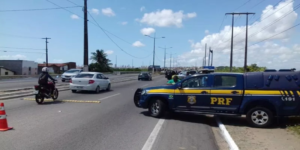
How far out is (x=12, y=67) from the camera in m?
77.8

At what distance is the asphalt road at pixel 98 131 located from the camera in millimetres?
6621

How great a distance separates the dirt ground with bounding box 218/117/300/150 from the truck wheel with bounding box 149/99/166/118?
92.0 inches

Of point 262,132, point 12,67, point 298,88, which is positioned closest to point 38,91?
point 262,132

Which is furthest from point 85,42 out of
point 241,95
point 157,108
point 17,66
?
point 17,66

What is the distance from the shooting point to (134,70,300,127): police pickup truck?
8.83 meters

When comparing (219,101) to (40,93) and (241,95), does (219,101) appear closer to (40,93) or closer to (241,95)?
(241,95)

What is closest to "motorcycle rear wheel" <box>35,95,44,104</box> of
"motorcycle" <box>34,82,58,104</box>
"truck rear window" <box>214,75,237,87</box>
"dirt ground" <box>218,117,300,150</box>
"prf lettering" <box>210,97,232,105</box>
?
"motorcycle" <box>34,82,58,104</box>

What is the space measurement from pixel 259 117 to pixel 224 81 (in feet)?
5.18

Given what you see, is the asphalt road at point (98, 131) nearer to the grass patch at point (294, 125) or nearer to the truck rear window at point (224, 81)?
the truck rear window at point (224, 81)

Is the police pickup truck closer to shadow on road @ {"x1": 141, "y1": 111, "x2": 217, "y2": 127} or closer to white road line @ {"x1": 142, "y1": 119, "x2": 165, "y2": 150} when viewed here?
shadow on road @ {"x1": 141, "y1": 111, "x2": 217, "y2": 127}

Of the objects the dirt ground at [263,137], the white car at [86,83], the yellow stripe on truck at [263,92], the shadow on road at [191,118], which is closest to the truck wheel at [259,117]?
the dirt ground at [263,137]

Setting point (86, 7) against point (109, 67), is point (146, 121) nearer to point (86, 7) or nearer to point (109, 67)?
point (86, 7)

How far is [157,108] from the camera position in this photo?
34.6 ft

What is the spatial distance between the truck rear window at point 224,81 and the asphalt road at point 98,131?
4.77 ft
